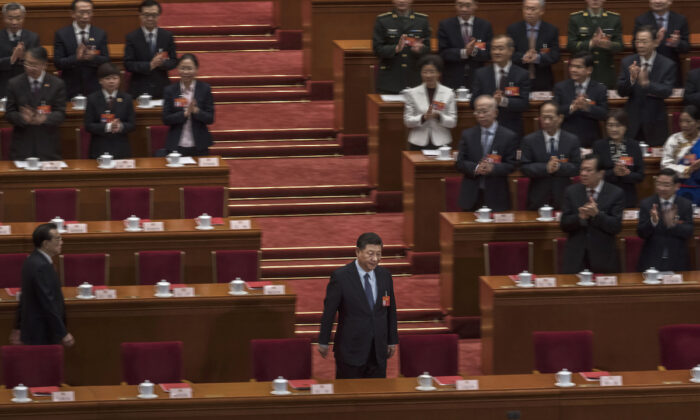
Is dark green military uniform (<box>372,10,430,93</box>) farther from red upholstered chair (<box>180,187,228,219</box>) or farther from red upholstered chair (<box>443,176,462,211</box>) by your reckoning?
red upholstered chair (<box>180,187,228,219</box>)

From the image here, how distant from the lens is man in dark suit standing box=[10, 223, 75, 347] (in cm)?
616

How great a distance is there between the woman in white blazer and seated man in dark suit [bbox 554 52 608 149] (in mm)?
684

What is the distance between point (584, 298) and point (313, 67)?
12.6ft

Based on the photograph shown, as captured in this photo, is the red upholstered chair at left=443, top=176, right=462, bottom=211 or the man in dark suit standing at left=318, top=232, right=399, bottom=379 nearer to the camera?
the man in dark suit standing at left=318, top=232, right=399, bottom=379

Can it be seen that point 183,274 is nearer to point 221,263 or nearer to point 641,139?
point 221,263

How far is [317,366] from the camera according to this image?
7254mm

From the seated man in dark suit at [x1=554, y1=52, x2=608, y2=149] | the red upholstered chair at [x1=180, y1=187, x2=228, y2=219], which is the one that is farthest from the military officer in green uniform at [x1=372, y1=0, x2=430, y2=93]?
the red upholstered chair at [x1=180, y1=187, x2=228, y2=219]

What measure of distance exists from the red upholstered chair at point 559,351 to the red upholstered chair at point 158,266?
200cm

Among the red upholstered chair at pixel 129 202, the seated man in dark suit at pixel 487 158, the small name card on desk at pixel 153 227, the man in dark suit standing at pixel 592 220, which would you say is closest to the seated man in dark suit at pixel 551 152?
the seated man in dark suit at pixel 487 158

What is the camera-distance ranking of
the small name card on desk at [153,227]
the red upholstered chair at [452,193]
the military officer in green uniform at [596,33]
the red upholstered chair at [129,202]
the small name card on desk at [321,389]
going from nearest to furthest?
the small name card on desk at [321,389]
the small name card on desk at [153,227]
the red upholstered chair at [129,202]
the red upholstered chair at [452,193]
the military officer in green uniform at [596,33]

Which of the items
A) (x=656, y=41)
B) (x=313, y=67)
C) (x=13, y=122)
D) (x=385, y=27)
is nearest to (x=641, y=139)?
(x=656, y=41)

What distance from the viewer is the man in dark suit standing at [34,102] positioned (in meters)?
7.97

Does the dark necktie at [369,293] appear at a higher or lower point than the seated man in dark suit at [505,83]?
lower

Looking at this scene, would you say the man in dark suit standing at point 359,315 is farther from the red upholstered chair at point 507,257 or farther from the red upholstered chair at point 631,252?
the red upholstered chair at point 631,252
